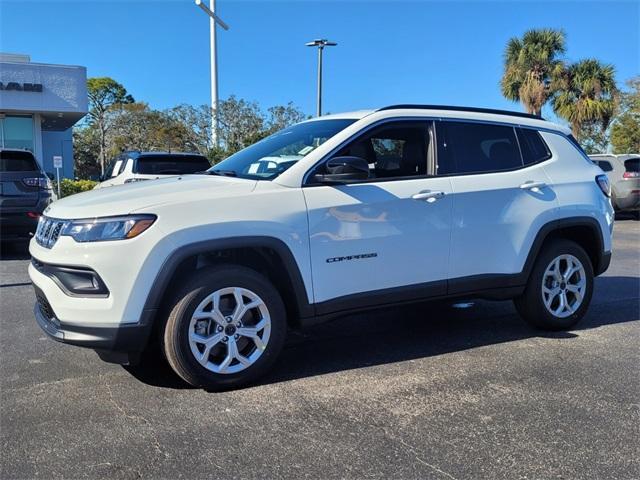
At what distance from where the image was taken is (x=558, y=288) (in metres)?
5.18

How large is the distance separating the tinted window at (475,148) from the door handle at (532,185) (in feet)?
0.60

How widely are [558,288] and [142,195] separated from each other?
3605mm

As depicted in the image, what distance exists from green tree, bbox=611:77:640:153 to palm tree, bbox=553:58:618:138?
6.04 m

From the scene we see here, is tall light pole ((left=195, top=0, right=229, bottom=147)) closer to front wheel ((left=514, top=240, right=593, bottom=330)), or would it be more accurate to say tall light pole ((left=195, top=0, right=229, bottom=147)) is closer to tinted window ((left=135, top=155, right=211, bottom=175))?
tinted window ((left=135, top=155, right=211, bottom=175))

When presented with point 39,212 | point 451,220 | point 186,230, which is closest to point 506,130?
point 451,220

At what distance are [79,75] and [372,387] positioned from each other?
74.7 feet

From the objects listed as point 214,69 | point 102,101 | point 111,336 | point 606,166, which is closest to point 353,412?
point 111,336

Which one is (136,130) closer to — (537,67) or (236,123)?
(236,123)

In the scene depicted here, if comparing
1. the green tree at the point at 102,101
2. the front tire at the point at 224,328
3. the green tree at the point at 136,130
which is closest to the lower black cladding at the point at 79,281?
the front tire at the point at 224,328

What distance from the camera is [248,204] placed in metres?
3.80

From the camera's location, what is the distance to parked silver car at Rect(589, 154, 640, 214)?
1581 cm

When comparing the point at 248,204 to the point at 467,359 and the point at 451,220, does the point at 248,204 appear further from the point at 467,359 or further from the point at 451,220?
the point at 467,359

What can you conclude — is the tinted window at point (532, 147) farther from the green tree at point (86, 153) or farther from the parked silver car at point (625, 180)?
the green tree at point (86, 153)

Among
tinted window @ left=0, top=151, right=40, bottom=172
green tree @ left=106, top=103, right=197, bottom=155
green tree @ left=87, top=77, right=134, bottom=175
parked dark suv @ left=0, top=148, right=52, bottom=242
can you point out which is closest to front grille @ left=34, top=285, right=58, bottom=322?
parked dark suv @ left=0, top=148, right=52, bottom=242
